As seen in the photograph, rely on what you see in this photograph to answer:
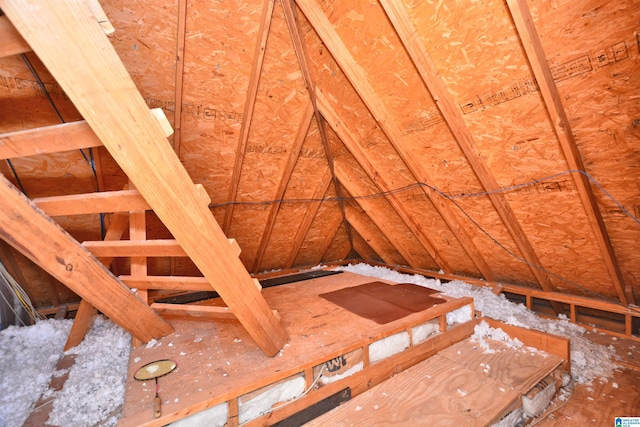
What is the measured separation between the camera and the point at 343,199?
14.6 ft

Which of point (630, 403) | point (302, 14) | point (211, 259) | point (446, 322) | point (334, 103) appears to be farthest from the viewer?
point (334, 103)

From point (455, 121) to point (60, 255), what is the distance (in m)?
2.81

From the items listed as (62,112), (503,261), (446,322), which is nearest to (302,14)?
(62,112)

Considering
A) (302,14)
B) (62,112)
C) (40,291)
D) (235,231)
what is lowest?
(40,291)

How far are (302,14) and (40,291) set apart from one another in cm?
415

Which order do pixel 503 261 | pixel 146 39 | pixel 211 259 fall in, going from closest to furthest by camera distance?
1. pixel 211 259
2. pixel 146 39
3. pixel 503 261

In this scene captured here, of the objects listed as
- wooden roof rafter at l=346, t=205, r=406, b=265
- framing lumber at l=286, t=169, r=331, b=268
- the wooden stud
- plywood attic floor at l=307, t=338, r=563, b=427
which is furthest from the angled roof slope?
plywood attic floor at l=307, t=338, r=563, b=427

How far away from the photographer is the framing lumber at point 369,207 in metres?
3.98

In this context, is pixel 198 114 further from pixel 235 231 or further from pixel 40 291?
pixel 40 291

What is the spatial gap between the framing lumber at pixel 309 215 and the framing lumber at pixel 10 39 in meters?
3.23

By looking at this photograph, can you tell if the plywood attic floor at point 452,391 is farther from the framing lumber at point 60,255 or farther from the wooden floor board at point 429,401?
the framing lumber at point 60,255

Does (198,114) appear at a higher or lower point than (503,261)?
higher

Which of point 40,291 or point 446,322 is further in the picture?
point 40,291

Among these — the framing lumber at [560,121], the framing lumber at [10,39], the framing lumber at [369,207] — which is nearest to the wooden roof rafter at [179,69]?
the framing lumber at [10,39]
